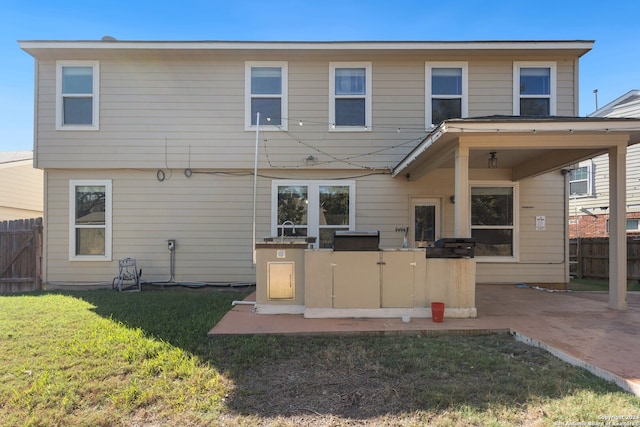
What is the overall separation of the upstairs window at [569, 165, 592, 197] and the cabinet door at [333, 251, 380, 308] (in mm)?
12067

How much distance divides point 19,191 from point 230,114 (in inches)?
409

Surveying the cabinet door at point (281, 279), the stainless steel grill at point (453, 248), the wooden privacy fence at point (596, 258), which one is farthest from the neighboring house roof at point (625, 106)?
the cabinet door at point (281, 279)

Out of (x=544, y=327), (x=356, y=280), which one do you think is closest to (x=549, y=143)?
(x=544, y=327)

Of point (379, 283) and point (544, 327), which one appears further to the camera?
point (379, 283)

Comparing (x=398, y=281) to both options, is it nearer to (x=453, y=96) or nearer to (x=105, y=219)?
(x=453, y=96)

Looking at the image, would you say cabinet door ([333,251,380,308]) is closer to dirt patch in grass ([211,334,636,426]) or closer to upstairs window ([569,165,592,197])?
dirt patch in grass ([211,334,636,426])

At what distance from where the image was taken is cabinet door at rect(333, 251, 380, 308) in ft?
16.2

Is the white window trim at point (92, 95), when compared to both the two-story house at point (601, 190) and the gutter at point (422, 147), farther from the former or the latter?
the two-story house at point (601, 190)

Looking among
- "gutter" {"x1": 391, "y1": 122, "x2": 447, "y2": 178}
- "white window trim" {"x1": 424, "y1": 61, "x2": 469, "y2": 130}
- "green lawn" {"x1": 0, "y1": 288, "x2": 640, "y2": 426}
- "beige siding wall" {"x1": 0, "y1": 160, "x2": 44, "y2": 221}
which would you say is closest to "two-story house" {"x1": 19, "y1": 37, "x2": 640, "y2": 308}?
"white window trim" {"x1": 424, "y1": 61, "x2": 469, "y2": 130}

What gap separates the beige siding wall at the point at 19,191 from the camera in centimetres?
1211

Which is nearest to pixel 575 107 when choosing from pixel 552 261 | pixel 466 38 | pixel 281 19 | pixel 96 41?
pixel 466 38

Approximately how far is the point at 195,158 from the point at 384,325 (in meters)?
5.18

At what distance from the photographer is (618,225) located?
202 inches

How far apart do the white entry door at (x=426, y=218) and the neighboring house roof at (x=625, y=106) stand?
1041 centimetres
